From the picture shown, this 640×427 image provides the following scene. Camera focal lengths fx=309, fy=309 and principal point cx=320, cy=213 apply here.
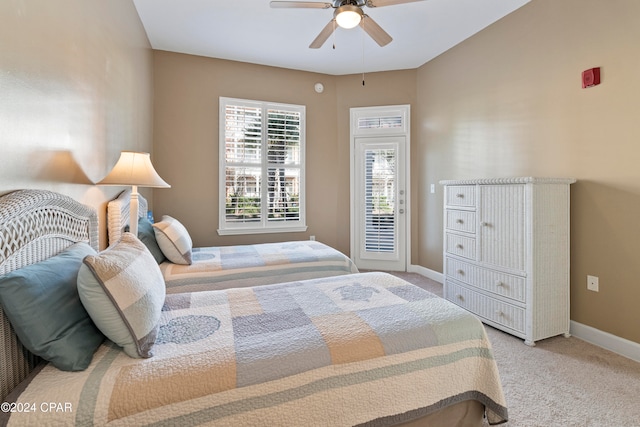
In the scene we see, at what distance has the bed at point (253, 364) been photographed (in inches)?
37.0

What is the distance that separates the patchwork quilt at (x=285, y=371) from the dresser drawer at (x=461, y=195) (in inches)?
60.3

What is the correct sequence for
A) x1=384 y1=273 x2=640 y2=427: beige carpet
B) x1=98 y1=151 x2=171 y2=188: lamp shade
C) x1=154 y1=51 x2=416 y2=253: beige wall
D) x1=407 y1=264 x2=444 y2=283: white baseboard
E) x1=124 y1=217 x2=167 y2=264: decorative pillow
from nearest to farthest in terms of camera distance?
x1=384 y1=273 x2=640 y2=427: beige carpet
x1=98 y1=151 x2=171 y2=188: lamp shade
x1=124 y1=217 x2=167 y2=264: decorative pillow
x1=154 y1=51 x2=416 y2=253: beige wall
x1=407 y1=264 x2=444 y2=283: white baseboard

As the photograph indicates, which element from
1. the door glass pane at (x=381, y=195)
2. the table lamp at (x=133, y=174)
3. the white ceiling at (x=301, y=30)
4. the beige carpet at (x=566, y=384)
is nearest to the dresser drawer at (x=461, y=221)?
the beige carpet at (x=566, y=384)

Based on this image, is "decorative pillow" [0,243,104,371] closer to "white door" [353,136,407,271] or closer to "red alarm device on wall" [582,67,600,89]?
"red alarm device on wall" [582,67,600,89]

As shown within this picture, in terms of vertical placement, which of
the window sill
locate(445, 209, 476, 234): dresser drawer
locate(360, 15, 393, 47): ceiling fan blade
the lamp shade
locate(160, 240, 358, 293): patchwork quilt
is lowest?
locate(160, 240, 358, 293): patchwork quilt

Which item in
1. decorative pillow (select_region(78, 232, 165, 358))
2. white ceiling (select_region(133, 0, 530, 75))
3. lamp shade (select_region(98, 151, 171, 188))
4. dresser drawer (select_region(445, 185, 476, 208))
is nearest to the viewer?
decorative pillow (select_region(78, 232, 165, 358))

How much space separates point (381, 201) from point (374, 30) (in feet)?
7.92

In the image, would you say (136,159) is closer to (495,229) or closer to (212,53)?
(212,53)

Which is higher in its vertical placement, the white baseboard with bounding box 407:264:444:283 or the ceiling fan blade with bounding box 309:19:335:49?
the ceiling fan blade with bounding box 309:19:335:49

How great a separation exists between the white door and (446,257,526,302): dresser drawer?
141 centimetres

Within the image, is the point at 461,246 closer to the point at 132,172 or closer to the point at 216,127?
the point at 132,172

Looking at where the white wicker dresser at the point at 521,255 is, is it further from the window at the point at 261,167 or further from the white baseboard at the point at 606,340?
the window at the point at 261,167

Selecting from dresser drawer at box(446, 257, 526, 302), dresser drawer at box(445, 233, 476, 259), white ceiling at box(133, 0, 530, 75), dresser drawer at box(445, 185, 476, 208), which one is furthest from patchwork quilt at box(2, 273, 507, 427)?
white ceiling at box(133, 0, 530, 75)

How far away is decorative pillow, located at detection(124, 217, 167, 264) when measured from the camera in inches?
94.6
